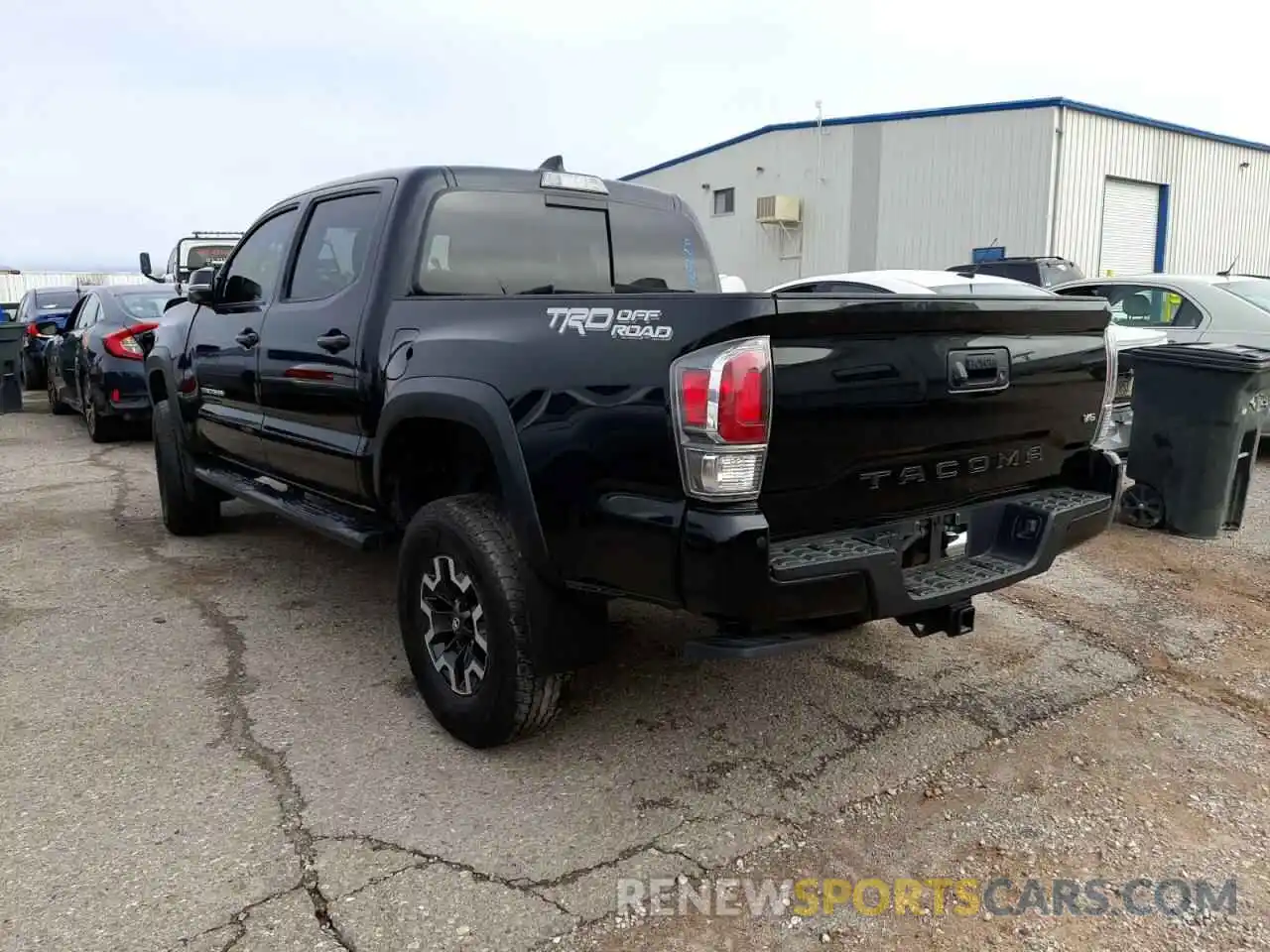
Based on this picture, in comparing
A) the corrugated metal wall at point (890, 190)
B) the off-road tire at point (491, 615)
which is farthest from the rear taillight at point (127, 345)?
the corrugated metal wall at point (890, 190)

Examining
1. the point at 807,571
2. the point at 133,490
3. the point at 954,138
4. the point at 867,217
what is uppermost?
the point at 954,138

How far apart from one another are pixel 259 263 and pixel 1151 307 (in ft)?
24.4

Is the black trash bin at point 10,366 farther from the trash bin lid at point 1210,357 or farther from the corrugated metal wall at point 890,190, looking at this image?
the corrugated metal wall at point 890,190

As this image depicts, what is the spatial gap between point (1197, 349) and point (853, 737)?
13.8 ft

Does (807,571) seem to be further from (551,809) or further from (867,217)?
(867,217)

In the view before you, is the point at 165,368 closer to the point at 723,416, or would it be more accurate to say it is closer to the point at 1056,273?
the point at 723,416

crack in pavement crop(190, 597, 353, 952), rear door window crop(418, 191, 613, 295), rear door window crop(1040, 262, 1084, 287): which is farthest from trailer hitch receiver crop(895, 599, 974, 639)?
rear door window crop(1040, 262, 1084, 287)

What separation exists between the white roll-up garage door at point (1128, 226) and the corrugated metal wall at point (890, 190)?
2.23 m

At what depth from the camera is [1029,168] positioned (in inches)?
758

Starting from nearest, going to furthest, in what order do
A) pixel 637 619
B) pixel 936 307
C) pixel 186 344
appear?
pixel 936 307 < pixel 637 619 < pixel 186 344

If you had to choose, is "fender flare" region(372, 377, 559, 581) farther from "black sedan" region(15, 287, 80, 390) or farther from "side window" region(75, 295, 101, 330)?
"black sedan" region(15, 287, 80, 390)

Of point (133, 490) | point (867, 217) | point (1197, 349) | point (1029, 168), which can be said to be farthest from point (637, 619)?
point (867, 217)

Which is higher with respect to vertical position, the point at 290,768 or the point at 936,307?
the point at 936,307

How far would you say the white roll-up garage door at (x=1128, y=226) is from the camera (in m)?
20.6
